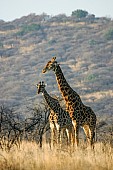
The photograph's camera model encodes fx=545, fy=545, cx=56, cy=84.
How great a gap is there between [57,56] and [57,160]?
7312cm

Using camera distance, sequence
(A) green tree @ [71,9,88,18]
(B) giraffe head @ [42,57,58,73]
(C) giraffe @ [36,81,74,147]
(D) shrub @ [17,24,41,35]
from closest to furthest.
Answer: (B) giraffe head @ [42,57,58,73] → (C) giraffe @ [36,81,74,147] → (D) shrub @ [17,24,41,35] → (A) green tree @ [71,9,88,18]

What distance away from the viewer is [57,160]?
11250 mm

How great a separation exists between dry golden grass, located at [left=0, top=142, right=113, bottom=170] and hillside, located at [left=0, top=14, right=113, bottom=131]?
124ft

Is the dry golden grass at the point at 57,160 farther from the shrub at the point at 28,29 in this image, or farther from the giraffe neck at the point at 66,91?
the shrub at the point at 28,29

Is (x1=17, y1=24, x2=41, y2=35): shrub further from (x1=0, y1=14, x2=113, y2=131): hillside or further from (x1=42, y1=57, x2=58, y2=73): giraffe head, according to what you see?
(x1=42, y1=57, x2=58, y2=73): giraffe head

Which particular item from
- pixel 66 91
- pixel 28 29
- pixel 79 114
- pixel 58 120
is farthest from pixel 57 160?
pixel 28 29

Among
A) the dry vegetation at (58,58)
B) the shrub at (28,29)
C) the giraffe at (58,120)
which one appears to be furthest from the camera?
the shrub at (28,29)

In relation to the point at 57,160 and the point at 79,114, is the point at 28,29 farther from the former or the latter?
the point at 57,160

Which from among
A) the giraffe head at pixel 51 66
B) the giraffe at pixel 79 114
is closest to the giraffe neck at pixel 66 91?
the giraffe at pixel 79 114

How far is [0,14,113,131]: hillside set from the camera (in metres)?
61.1

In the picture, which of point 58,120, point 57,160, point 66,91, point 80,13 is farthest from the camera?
point 80,13

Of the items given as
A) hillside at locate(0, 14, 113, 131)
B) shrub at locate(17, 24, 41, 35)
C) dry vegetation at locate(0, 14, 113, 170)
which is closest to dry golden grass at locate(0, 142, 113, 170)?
dry vegetation at locate(0, 14, 113, 170)

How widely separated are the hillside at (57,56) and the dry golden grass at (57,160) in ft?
124

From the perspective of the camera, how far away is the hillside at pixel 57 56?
61.1 m
